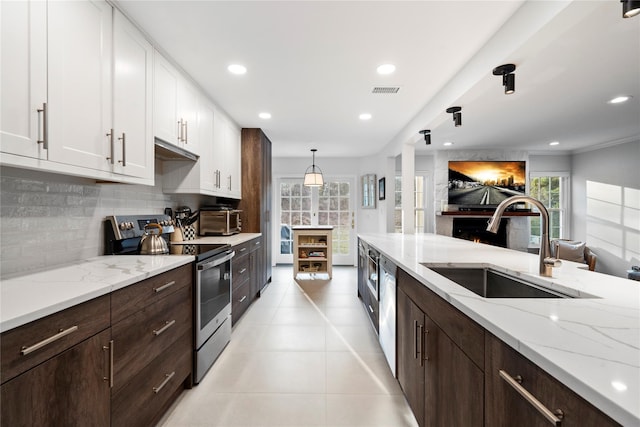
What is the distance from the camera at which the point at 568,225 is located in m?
6.23

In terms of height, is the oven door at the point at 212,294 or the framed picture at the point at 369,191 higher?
the framed picture at the point at 369,191

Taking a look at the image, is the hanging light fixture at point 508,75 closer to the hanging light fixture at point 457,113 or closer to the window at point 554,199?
the hanging light fixture at point 457,113

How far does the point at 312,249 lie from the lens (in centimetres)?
585

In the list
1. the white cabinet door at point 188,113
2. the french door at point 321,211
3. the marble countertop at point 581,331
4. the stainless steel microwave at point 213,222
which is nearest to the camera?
the marble countertop at point 581,331

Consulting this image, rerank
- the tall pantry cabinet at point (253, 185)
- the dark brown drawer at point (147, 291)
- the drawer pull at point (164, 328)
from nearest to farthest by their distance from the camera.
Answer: the dark brown drawer at point (147, 291) < the drawer pull at point (164, 328) < the tall pantry cabinet at point (253, 185)

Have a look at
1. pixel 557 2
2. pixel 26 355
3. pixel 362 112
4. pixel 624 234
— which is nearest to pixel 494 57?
pixel 557 2

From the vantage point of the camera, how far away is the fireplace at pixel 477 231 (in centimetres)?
614

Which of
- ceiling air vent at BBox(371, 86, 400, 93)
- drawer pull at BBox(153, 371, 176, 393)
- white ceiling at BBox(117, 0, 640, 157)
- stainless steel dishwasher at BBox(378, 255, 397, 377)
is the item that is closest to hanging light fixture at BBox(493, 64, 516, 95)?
white ceiling at BBox(117, 0, 640, 157)

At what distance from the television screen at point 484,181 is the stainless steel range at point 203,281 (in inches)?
194

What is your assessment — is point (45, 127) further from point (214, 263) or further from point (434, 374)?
point (434, 374)

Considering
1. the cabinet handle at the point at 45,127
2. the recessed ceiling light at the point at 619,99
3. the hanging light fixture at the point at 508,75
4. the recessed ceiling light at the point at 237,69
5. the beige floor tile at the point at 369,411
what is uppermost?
the recessed ceiling light at the point at 619,99

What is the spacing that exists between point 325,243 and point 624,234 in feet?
16.2

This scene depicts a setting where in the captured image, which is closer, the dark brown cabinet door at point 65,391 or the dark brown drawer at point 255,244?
the dark brown cabinet door at point 65,391

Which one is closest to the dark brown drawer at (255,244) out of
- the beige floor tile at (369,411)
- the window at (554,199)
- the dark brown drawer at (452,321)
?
the beige floor tile at (369,411)
